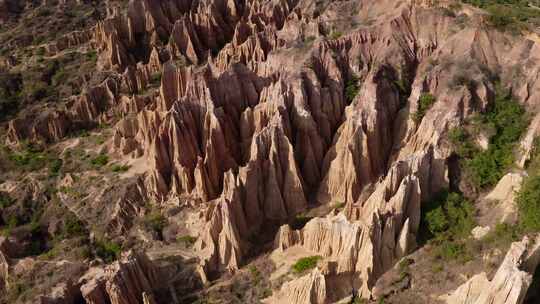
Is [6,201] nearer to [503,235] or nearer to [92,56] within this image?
[92,56]

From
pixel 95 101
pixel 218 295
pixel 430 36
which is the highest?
pixel 430 36

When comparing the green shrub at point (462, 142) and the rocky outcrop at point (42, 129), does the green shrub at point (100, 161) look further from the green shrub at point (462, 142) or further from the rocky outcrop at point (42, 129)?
the green shrub at point (462, 142)

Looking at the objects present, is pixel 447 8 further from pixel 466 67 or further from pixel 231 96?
pixel 231 96

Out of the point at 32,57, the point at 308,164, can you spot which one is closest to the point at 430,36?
the point at 308,164

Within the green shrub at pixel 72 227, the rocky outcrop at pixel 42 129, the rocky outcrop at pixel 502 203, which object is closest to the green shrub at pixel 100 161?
the green shrub at pixel 72 227

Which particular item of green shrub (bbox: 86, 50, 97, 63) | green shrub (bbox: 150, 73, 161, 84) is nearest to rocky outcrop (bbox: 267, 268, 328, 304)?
green shrub (bbox: 150, 73, 161, 84)

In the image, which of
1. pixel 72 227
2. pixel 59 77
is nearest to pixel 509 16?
pixel 72 227
